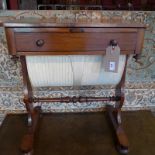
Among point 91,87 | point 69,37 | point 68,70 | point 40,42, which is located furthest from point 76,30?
point 91,87

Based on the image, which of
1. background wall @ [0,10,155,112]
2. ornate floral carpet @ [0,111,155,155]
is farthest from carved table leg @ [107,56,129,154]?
background wall @ [0,10,155,112]

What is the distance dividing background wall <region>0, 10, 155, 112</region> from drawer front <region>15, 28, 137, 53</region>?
0.42m

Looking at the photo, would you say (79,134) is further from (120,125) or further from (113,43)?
(113,43)

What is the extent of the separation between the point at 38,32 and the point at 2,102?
0.81 m

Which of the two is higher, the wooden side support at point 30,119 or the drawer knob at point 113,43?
the drawer knob at point 113,43

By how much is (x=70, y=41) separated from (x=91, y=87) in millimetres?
627

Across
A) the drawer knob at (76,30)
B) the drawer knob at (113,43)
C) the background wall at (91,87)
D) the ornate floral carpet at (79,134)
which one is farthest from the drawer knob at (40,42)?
the ornate floral carpet at (79,134)

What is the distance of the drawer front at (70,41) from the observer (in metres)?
0.93

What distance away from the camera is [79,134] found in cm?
132

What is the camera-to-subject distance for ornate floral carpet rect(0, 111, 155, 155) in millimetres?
1183

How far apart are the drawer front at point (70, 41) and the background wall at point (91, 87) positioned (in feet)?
1.38

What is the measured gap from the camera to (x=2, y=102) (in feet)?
4.90

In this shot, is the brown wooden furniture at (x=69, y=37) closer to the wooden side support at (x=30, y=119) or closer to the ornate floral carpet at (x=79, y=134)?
the wooden side support at (x=30, y=119)

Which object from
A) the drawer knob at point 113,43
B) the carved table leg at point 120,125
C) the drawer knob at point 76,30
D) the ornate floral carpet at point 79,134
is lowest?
the ornate floral carpet at point 79,134
